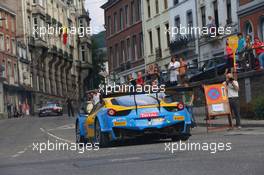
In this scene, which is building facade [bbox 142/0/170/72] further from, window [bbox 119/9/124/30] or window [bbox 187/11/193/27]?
window [bbox 119/9/124/30]

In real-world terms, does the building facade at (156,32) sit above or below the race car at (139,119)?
above

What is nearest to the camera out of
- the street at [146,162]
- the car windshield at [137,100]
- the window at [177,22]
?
the street at [146,162]

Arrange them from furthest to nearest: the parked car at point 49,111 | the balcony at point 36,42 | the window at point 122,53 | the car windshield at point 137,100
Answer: the balcony at point 36,42 → the window at point 122,53 → the parked car at point 49,111 → the car windshield at point 137,100

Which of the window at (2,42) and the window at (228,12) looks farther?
the window at (2,42)

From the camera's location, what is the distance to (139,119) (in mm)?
17438

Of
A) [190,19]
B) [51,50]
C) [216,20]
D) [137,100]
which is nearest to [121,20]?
[190,19]

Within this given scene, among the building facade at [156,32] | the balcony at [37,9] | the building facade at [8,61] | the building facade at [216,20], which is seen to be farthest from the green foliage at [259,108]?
the balcony at [37,9]

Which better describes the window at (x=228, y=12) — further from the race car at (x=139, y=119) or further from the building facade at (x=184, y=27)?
the race car at (x=139, y=119)

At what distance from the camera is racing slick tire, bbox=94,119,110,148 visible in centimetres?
1770

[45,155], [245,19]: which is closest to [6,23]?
[245,19]

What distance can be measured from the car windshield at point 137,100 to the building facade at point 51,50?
6540cm

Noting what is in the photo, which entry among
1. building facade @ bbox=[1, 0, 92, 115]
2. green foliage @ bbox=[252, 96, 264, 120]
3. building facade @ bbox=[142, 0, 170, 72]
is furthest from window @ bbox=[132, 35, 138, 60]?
green foliage @ bbox=[252, 96, 264, 120]

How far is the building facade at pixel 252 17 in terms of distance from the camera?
41438 millimetres

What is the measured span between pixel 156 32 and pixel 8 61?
2401 cm
